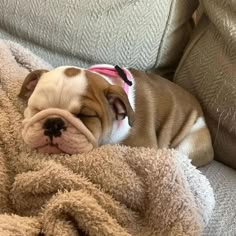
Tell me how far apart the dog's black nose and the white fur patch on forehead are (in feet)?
0.15

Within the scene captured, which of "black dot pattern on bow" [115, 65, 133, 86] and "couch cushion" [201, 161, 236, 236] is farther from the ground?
"black dot pattern on bow" [115, 65, 133, 86]

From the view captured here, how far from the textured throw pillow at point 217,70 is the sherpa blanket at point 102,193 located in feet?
1.13

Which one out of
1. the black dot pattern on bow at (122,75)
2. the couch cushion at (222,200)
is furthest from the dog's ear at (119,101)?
the couch cushion at (222,200)

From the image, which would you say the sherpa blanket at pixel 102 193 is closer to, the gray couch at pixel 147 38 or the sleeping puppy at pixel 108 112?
the sleeping puppy at pixel 108 112

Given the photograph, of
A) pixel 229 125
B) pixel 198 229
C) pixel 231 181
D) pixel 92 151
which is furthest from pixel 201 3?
pixel 198 229

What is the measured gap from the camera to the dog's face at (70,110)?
1.15 metres

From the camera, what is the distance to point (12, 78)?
4.36 ft

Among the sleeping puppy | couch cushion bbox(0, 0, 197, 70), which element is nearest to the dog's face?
the sleeping puppy

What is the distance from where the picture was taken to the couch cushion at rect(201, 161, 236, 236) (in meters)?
1.14

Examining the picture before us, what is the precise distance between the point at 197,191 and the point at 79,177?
0.24 meters

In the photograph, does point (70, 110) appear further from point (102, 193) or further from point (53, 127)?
point (102, 193)

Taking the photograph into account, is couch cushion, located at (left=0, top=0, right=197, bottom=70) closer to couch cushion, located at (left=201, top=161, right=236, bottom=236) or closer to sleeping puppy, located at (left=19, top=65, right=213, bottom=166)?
sleeping puppy, located at (left=19, top=65, right=213, bottom=166)

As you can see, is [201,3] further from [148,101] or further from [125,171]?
[125,171]

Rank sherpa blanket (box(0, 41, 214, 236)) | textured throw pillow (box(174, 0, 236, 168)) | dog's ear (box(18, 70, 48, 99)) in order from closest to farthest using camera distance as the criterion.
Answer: sherpa blanket (box(0, 41, 214, 236))
dog's ear (box(18, 70, 48, 99))
textured throw pillow (box(174, 0, 236, 168))
